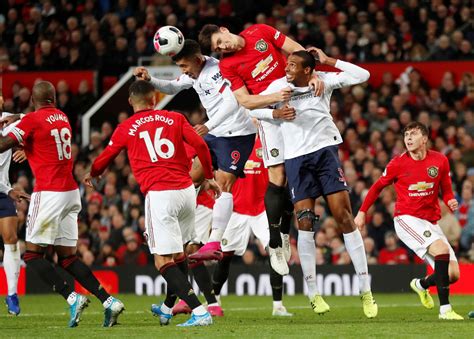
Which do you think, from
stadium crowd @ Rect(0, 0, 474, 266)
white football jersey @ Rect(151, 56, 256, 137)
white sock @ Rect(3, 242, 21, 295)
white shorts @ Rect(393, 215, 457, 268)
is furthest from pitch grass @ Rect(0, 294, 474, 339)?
stadium crowd @ Rect(0, 0, 474, 266)

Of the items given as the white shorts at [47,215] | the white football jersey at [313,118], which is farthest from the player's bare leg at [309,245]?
the white shorts at [47,215]

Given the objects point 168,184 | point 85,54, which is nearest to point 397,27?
point 85,54

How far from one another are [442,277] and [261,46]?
3.25m

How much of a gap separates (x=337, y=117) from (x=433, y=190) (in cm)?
954

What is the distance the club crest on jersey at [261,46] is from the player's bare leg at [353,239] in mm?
1889

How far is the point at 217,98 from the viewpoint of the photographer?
46.1ft

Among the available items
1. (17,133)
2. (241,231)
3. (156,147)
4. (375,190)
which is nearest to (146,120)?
(156,147)

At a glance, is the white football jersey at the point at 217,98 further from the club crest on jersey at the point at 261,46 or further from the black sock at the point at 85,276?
the black sock at the point at 85,276

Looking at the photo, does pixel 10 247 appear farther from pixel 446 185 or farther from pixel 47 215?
pixel 446 185

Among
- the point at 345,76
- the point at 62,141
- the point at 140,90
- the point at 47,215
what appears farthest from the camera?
the point at 62,141

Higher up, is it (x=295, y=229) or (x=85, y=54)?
(x=85, y=54)

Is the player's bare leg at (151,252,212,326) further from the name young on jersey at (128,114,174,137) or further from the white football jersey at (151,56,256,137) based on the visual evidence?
the white football jersey at (151,56,256,137)

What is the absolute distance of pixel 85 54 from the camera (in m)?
26.9

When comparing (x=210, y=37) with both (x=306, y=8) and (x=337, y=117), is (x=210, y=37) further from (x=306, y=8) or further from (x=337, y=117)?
(x=306, y=8)
